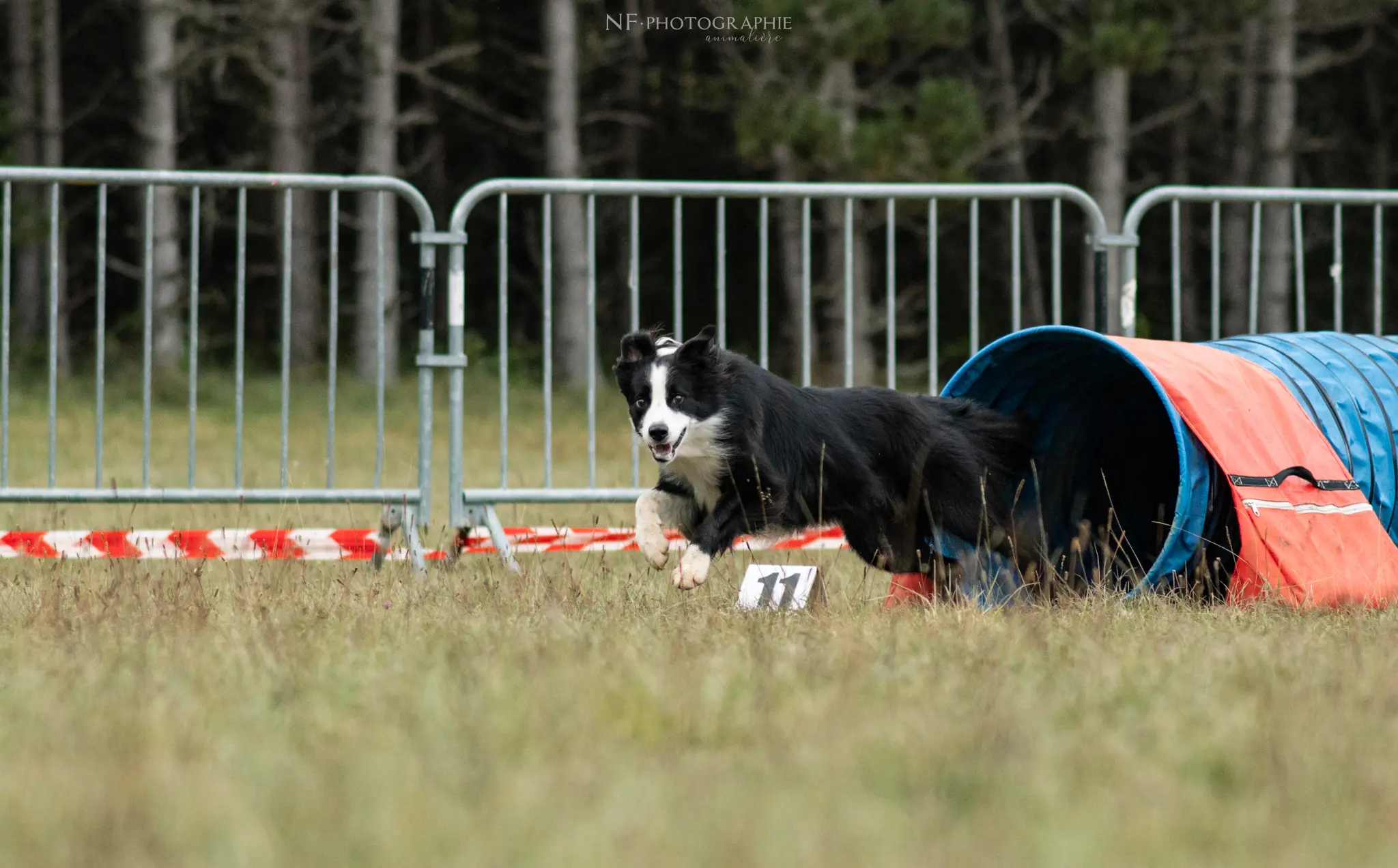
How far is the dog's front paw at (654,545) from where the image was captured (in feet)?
17.6

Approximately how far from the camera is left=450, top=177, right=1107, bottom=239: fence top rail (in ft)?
21.3

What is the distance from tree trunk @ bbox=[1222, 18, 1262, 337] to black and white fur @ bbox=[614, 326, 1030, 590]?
15.6 meters

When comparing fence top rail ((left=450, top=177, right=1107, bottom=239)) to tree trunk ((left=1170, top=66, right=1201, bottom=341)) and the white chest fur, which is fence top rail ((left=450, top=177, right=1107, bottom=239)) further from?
tree trunk ((left=1170, top=66, right=1201, bottom=341))

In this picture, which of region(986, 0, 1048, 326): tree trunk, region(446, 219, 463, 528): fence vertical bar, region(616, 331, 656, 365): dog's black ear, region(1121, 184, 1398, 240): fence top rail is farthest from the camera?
region(986, 0, 1048, 326): tree trunk

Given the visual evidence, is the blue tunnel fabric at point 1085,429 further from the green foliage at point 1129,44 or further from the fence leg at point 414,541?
the green foliage at point 1129,44

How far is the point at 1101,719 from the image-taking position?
3.25 m

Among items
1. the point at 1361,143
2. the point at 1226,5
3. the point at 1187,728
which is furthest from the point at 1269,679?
the point at 1361,143

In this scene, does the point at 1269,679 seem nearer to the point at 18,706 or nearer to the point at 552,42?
the point at 18,706

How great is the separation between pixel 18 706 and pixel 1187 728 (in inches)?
94.3

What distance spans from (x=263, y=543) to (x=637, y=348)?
63.0 inches

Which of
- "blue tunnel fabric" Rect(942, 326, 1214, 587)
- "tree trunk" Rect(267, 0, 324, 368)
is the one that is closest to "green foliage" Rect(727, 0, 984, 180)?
"tree trunk" Rect(267, 0, 324, 368)

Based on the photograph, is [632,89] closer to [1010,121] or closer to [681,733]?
[1010,121]

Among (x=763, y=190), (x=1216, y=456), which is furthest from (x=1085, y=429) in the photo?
(x=763, y=190)

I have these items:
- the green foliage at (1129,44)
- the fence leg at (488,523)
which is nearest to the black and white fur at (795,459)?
the fence leg at (488,523)
